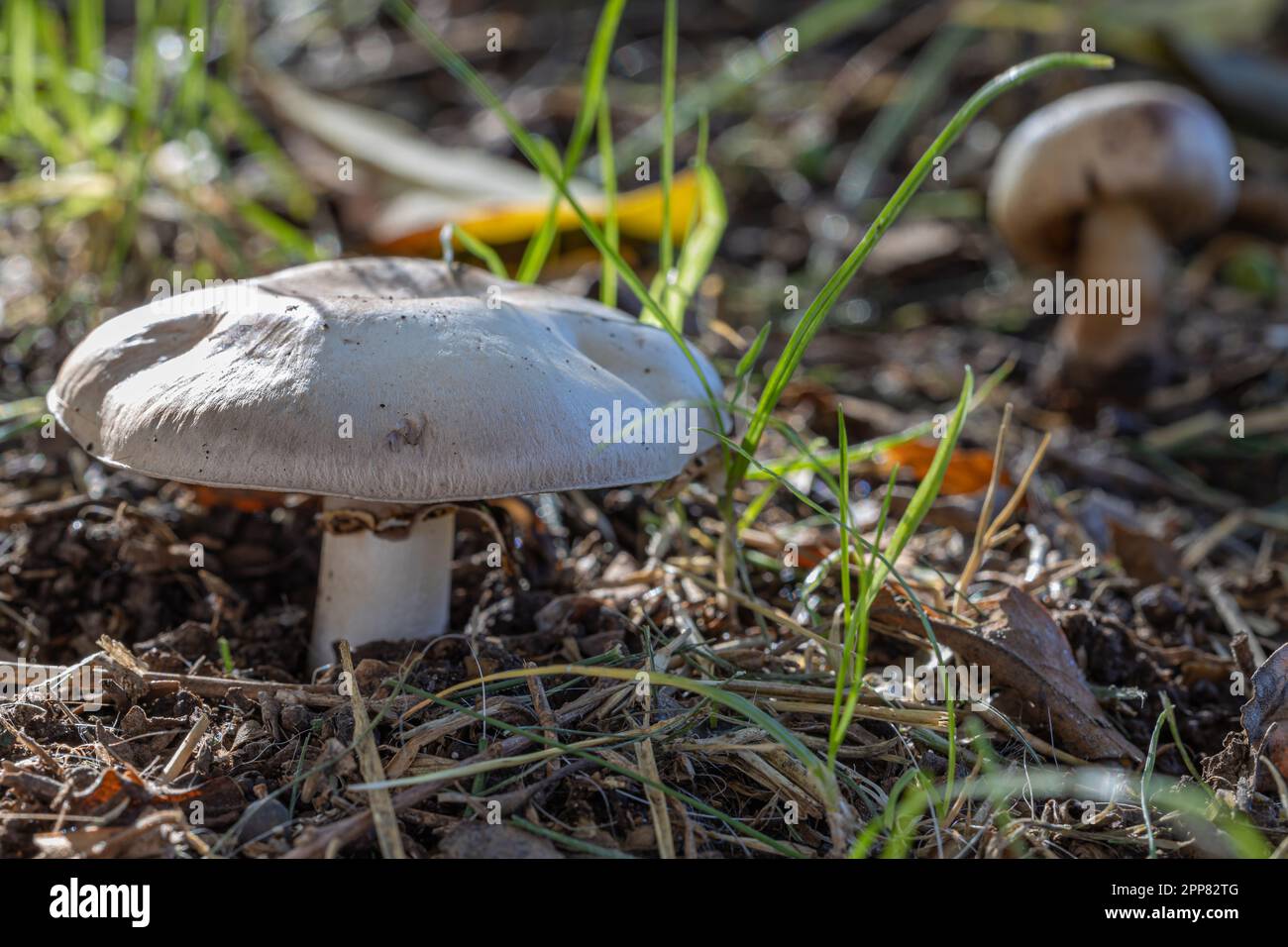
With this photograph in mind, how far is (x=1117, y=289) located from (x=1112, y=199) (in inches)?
12.8

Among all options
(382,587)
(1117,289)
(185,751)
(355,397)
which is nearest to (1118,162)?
(1117,289)

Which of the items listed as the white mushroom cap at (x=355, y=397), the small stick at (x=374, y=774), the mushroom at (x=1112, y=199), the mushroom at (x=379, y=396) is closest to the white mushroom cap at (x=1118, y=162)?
the mushroom at (x=1112, y=199)

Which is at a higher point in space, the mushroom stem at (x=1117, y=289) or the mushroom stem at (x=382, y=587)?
the mushroom stem at (x=1117, y=289)

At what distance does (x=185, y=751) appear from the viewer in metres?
1.81

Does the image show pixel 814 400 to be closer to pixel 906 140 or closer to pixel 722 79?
pixel 722 79

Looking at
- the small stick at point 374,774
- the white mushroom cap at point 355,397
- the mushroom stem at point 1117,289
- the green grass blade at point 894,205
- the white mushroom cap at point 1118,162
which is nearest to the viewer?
the small stick at point 374,774

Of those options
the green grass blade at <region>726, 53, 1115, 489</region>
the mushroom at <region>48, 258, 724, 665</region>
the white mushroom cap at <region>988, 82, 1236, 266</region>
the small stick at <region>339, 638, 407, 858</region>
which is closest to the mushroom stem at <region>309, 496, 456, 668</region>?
the mushroom at <region>48, 258, 724, 665</region>

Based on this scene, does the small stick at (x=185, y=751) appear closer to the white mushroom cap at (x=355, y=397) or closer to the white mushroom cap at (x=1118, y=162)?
the white mushroom cap at (x=355, y=397)

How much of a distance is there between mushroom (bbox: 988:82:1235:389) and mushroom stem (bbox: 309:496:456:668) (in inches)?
107

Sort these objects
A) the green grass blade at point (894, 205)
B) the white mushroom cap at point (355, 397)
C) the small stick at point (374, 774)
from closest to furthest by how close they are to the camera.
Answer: the small stick at point (374, 774) → the white mushroom cap at point (355, 397) → the green grass blade at point (894, 205)

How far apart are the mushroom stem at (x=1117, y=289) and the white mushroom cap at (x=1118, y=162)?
0.07 meters

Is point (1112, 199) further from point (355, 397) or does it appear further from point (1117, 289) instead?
point (355, 397)

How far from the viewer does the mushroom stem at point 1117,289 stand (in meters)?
4.05
